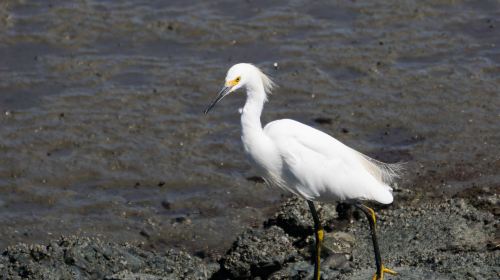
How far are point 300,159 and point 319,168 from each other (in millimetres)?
147

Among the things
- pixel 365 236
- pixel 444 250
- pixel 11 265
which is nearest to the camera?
pixel 11 265

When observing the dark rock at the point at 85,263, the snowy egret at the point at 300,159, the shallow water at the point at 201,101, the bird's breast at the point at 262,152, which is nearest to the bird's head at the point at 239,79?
the snowy egret at the point at 300,159

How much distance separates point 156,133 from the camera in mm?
9148

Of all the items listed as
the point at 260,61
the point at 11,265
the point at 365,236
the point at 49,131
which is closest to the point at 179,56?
the point at 260,61

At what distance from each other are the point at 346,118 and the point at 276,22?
2098 millimetres

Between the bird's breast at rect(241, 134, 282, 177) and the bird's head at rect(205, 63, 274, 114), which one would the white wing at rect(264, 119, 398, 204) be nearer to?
Result: the bird's breast at rect(241, 134, 282, 177)

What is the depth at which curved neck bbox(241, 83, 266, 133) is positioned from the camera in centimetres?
625

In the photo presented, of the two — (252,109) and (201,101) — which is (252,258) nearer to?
(252,109)

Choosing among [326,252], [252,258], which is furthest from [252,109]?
[326,252]

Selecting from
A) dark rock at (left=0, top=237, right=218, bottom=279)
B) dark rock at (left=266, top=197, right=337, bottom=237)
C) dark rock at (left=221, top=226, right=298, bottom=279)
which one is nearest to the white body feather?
dark rock at (left=221, top=226, right=298, bottom=279)

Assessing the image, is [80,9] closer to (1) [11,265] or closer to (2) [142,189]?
(2) [142,189]

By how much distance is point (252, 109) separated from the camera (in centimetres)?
625

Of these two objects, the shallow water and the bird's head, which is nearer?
the bird's head

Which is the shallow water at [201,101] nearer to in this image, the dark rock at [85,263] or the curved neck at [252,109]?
the dark rock at [85,263]
